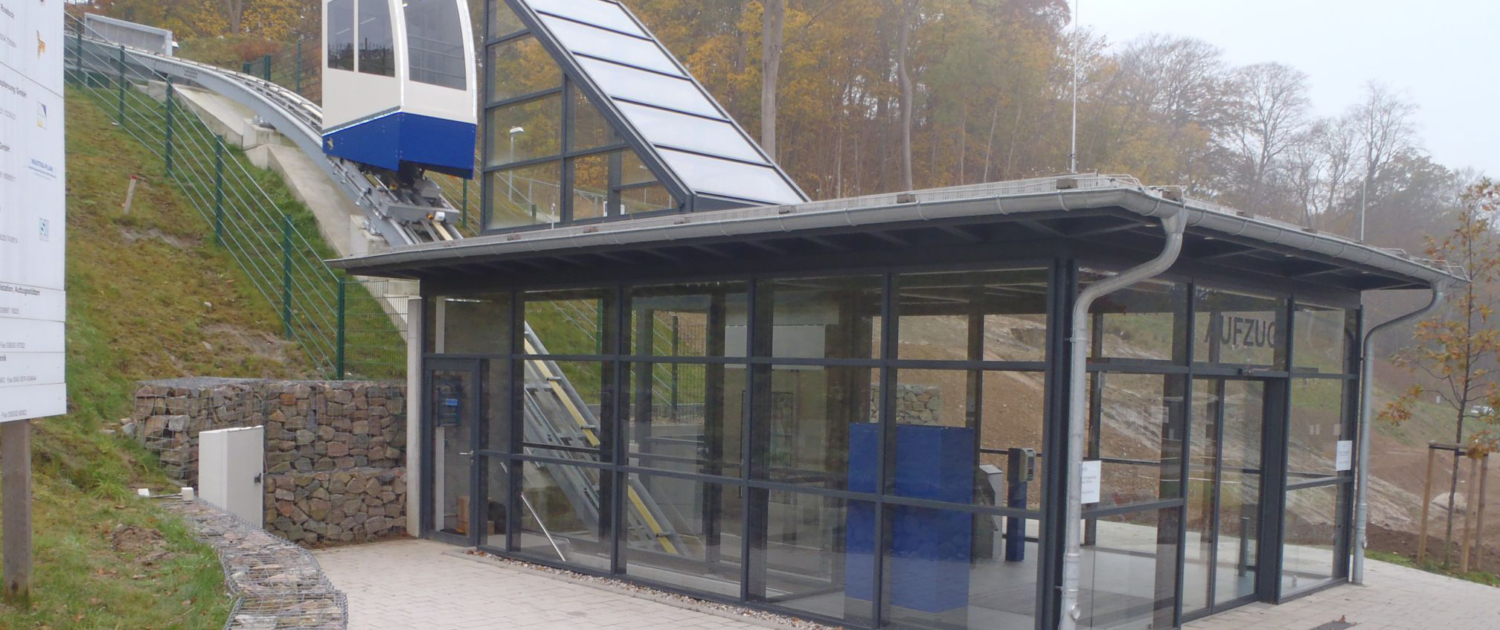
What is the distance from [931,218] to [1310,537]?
591 cm

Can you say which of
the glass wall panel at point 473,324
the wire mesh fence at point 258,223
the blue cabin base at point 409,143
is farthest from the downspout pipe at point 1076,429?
the blue cabin base at point 409,143

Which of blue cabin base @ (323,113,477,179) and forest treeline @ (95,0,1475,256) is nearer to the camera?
blue cabin base @ (323,113,477,179)

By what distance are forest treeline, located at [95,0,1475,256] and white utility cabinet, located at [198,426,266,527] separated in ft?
47.1

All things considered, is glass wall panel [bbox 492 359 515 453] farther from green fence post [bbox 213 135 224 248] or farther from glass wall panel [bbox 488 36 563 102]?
green fence post [bbox 213 135 224 248]

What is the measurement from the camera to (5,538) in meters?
5.15

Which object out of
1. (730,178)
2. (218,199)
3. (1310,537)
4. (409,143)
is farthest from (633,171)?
(218,199)

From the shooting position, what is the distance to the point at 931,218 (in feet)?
22.6

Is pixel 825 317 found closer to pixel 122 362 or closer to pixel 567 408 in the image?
pixel 567 408

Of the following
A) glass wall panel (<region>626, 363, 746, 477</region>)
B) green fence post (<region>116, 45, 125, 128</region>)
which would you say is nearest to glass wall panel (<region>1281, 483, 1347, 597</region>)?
glass wall panel (<region>626, 363, 746, 477</region>)

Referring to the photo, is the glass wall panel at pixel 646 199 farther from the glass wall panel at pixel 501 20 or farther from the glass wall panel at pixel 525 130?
the glass wall panel at pixel 501 20

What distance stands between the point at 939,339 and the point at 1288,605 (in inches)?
174

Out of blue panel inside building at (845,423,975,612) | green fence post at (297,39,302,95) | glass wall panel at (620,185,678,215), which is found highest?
green fence post at (297,39,302,95)

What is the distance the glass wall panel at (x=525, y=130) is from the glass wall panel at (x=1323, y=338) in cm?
769

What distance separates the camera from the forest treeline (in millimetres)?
28656
